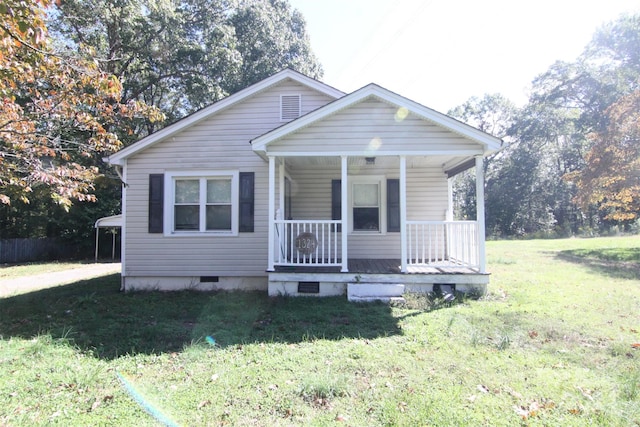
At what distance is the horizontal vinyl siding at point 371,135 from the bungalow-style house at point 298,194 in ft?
0.06

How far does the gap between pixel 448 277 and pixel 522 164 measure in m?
34.1

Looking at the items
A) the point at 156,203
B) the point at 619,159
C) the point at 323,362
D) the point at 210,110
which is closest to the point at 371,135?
the point at 210,110

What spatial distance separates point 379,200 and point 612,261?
367 inches

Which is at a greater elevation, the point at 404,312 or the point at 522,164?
the point at 522,164

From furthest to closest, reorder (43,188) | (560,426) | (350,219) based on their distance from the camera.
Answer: (350,219) < (43,188) < (560,426)

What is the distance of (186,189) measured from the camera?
320 inches

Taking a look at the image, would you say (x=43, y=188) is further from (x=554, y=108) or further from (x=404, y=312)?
(x=554, y=108)

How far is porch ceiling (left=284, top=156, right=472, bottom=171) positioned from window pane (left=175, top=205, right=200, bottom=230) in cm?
243

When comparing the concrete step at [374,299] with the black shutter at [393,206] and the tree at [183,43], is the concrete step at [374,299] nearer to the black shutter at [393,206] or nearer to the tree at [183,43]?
the black shutter at [393,206]

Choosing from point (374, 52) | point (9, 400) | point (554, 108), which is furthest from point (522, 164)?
point (9, 400)

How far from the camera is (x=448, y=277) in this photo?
6.57 m

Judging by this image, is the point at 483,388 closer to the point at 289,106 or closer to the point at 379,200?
the point at 379,200

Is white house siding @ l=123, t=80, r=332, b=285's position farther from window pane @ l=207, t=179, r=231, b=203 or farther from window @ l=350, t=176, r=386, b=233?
window @ l=350, t=176, r=386, b=233

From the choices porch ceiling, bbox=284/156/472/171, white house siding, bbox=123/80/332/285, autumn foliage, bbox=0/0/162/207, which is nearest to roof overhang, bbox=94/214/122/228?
white house siding, bbox=123/80/332/285
